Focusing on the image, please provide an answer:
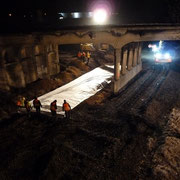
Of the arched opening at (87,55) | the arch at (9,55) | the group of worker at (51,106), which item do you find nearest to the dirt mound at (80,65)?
the arched opening at (87,55)

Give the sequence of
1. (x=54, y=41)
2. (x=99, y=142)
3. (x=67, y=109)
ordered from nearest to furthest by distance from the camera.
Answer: (x=99, y=142)
(x=67, y=109)
(x=54, y=41)

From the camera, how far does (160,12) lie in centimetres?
2391

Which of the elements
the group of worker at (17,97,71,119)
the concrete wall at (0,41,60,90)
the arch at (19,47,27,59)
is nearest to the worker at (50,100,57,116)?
the group of worker at (17,97,71,119)

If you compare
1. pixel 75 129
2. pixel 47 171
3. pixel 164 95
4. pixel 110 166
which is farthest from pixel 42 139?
pixel 164 95

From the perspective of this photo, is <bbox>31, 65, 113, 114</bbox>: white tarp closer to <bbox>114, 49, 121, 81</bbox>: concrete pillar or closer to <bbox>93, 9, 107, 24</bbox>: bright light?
<bbox>114, 49, 121, 81</bbox>: concrete pillar

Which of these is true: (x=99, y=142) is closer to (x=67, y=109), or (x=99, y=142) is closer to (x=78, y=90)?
(x=67, y=109)

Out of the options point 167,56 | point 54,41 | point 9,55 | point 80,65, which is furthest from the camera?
point 167,56

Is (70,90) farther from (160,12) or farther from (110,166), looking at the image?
(160,12)

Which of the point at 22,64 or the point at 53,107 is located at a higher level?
the point at 22,64

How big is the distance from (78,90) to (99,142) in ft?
25.8

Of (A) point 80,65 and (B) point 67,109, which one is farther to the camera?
(A) point 80,65

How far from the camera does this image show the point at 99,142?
9219mm

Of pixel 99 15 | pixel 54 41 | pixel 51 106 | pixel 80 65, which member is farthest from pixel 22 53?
pixel 99 15

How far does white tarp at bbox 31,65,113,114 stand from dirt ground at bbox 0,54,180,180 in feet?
3.48
